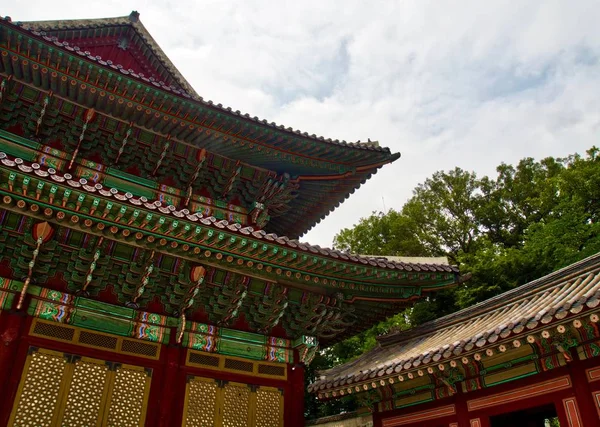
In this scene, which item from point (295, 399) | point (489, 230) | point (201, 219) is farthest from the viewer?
point (489, 230)

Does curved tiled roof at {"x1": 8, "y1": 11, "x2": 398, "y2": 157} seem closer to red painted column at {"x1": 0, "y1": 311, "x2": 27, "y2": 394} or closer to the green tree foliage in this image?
red painted column at {"x1": 0, "y1": 311, "x2": 27, "y2": 394}

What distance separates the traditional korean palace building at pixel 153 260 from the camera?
7.38 meters

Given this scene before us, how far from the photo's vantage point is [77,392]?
757 cm

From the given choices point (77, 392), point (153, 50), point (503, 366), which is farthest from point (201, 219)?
point (153, 50)

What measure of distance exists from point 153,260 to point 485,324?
6255 millimetres

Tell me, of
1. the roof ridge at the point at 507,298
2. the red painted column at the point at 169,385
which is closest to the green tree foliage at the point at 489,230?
the roof ridge at the point at 507,298

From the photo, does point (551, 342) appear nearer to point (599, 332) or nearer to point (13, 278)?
point (599, 332)

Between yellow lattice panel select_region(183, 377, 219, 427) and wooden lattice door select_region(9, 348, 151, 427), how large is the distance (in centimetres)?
75

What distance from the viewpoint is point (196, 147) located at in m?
10.9

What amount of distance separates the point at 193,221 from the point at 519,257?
20.6 m

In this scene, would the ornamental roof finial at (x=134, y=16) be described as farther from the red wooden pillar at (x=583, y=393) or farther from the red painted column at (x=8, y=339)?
the red wooden pillar at (x=583, y=393)

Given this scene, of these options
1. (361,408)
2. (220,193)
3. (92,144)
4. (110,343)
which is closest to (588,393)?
(361,408)

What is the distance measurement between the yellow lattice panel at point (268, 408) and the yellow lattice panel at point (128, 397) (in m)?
2.17

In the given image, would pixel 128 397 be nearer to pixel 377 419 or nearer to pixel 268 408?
pixel 268 408
